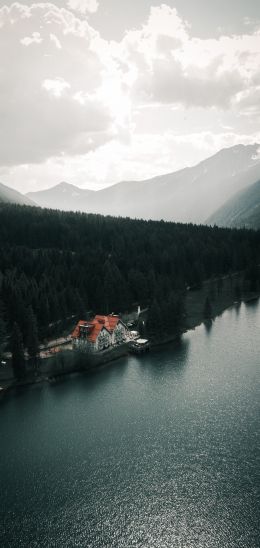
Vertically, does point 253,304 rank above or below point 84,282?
below

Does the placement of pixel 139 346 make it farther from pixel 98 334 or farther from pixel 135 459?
pixel 135 459

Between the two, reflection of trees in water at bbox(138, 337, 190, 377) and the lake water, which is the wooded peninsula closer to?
reflection of trees in water at bbox(138, 337, 190, 377)

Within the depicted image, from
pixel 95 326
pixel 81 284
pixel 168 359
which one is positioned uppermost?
pixel 81 284

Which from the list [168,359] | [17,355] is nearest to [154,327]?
[168,359]

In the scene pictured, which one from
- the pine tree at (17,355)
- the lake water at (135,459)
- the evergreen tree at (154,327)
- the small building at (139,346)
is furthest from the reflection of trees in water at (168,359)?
the pine tree at (17,355)

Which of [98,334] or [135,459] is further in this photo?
[98,334]

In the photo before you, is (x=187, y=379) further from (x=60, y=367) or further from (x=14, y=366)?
(x=14, y=366)

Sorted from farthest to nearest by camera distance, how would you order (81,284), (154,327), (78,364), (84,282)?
(84,282), (81,284), (154,327), (78,364)
